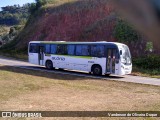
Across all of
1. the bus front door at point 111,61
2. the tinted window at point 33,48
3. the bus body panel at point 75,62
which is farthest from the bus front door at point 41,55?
the bus front door at point 111,61

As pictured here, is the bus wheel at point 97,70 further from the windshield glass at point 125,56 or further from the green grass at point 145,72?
the green grass at point 145,72

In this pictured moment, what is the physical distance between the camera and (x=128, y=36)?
107ft

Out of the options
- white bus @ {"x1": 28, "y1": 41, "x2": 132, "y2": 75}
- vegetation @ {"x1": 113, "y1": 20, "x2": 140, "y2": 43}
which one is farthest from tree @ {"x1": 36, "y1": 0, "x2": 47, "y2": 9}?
white bus @ {"x1": 28, "y1": 41, "x2": 132, "y2": 75}

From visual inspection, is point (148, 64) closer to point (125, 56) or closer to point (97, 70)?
point (125, 56)

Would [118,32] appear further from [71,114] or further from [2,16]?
[2,16]

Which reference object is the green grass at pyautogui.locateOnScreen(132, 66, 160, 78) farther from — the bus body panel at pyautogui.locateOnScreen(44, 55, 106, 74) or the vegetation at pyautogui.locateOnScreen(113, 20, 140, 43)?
the vegetation at pyautogui.locateOnScreen(113, 20, 140, 43)

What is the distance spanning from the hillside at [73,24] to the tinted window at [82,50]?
31.1 ft

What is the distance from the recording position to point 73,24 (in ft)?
138

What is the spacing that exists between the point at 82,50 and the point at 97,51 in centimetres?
154

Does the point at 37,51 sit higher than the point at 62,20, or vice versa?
the point at 62,20

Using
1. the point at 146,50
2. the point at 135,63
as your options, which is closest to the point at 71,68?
the point at 135,63

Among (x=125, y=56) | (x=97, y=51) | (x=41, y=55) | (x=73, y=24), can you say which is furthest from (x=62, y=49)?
(x=73, y=24)

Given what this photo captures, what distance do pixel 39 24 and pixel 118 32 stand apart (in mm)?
→ 17897

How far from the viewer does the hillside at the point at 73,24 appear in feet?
118
